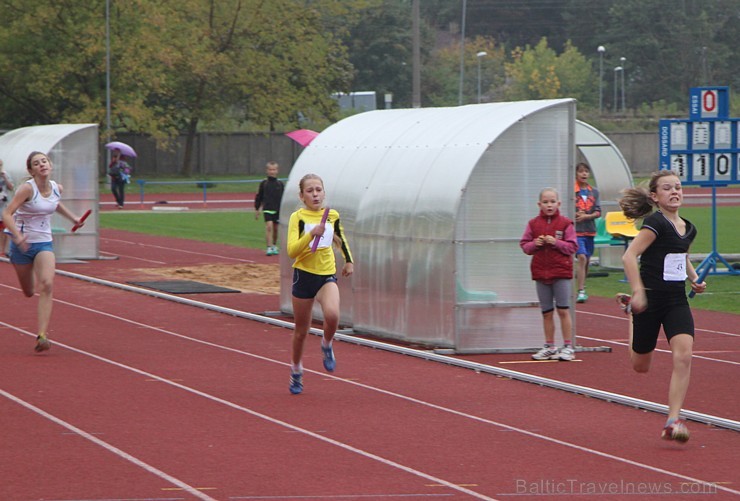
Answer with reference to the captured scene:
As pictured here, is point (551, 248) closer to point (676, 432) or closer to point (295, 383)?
point (295, 383)

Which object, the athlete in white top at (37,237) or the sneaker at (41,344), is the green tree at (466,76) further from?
the sneaker at (41,344)

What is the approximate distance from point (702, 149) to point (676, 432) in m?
14.1

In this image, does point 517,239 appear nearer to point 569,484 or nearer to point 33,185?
point 33,185

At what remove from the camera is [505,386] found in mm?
11664

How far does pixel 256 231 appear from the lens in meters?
35.0

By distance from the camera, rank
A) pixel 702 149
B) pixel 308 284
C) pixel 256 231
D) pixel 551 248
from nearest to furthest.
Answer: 1. pixel 308 284
2. pixel 551 248
3. pixel 702 149
4. pixel 256 231

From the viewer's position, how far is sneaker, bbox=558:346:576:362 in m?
13.3

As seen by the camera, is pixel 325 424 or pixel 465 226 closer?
pixel 325 424

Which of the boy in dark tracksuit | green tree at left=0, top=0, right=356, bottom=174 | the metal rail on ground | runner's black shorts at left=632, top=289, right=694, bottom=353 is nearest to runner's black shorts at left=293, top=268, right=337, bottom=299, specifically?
the metal rail on ground

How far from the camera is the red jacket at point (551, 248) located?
13148 millimetres

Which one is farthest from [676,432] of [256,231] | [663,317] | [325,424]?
[256,231]

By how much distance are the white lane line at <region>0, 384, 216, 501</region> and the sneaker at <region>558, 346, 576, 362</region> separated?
217 inches

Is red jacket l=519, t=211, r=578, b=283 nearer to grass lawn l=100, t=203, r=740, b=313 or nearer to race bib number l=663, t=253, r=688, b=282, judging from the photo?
race bib number l=663, t=253, r=688, b=282

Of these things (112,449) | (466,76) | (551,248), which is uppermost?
(466,76)
